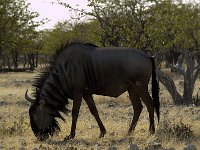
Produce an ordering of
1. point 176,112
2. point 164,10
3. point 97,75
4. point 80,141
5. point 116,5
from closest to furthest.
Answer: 1. point 80,141
2. point 97,75
3. point 176,112
4. point 164,10
5. point 116,5

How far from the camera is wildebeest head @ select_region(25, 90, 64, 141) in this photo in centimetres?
850

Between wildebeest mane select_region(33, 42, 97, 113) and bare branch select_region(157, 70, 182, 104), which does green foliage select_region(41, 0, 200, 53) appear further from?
wildebeest mane select_region(33, 42, 97, 113)

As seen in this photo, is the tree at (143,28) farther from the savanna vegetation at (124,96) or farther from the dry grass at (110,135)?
the dry grass at (110,135)

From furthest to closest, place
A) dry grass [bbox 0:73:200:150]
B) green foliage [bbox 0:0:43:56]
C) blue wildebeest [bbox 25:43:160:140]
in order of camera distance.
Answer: green foliage [bbox 0:0:43:56], blue wildebeest [bbox 25:43:160:140], dry grass [bbox 0:73:200:150]

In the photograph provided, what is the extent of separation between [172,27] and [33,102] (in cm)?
1011

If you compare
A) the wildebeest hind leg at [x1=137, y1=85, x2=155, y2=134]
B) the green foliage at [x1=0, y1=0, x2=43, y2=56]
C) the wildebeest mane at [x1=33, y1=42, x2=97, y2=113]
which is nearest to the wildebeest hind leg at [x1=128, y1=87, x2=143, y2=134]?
the wildebeest hind leg at [x1=137, y1=85, x2=155, y2=134]

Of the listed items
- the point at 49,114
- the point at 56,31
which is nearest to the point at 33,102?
the point at 49,114

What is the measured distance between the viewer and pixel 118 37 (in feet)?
57.0

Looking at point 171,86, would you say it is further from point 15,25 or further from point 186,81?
point 15,25

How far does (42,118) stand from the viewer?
8531 millimetres

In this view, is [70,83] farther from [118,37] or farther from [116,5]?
[116,5]

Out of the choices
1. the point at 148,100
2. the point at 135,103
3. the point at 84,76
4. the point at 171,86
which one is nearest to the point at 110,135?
the point at 135,103

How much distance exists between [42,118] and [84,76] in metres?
1.15

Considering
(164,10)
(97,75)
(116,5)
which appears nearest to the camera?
(97,75)
